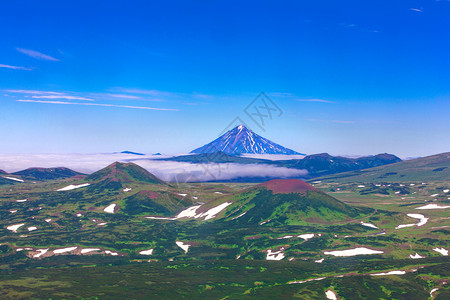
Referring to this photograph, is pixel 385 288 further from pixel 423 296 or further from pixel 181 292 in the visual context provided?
pixel 181 292

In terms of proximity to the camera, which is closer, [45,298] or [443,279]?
[45,298]

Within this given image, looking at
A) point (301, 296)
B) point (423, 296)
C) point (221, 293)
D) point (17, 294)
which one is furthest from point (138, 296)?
point (423, 296)

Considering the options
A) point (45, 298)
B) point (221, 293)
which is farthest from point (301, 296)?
point (45, 298)

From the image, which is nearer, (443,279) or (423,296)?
(423,296)

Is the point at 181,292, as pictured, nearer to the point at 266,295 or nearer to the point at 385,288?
the point at 266,295

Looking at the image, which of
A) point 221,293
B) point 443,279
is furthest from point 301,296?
point 443,279

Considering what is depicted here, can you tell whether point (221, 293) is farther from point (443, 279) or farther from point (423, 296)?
point (443, 279)

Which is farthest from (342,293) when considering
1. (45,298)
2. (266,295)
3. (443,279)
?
(45,298)

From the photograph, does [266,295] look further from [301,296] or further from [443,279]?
A: [443,279]
